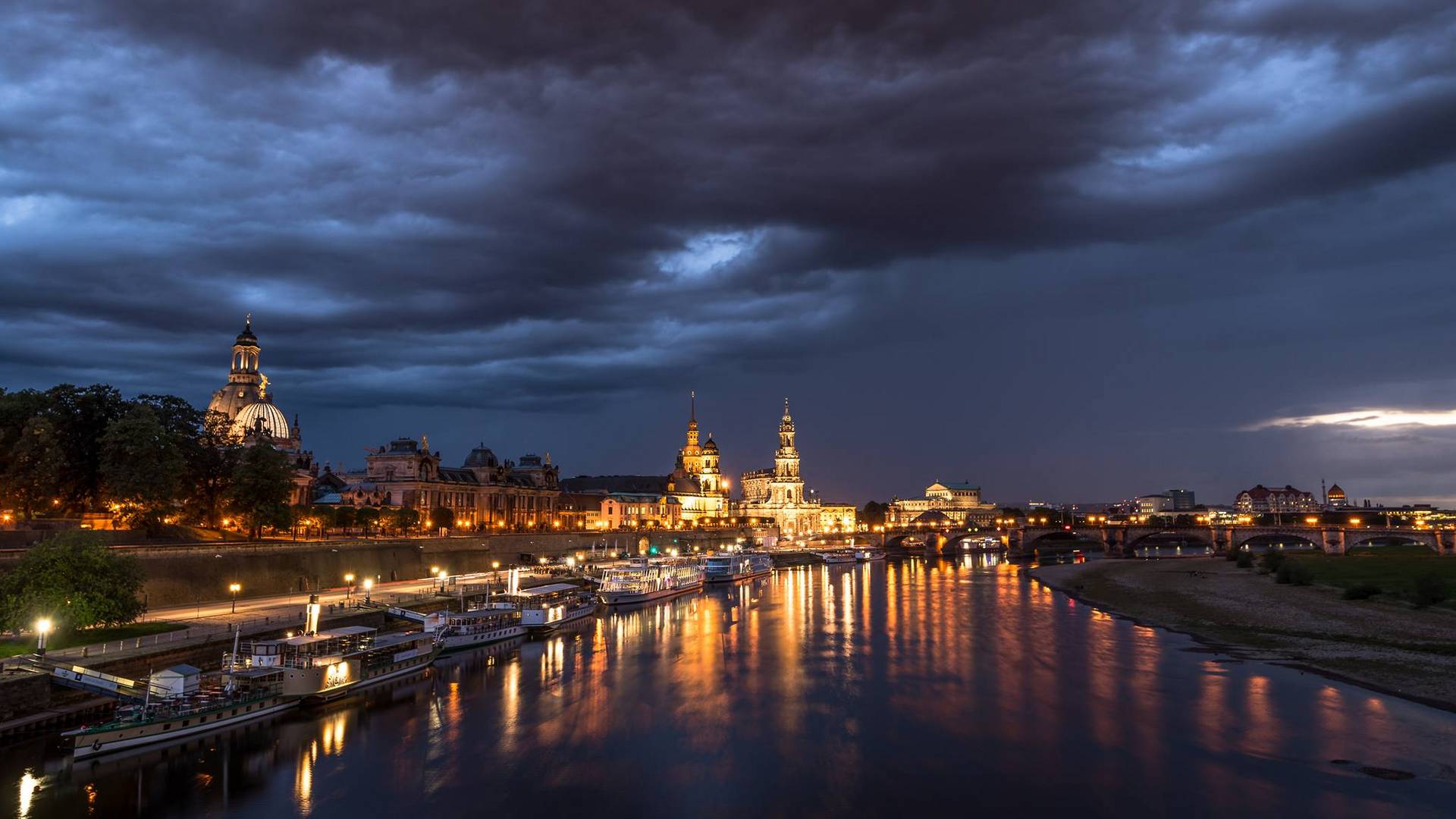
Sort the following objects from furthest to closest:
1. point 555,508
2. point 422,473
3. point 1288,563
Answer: point 555,508, point 422,473, point 1288,563

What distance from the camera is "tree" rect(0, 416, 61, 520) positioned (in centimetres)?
6600

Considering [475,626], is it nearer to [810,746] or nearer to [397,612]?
[397,612]

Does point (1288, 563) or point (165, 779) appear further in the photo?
point (1288, 563)

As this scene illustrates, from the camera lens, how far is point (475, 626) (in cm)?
6481

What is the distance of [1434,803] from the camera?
94.2 feet

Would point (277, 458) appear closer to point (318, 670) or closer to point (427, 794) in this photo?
point (318, 670)

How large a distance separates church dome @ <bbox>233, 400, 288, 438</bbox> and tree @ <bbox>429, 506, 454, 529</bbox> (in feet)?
112

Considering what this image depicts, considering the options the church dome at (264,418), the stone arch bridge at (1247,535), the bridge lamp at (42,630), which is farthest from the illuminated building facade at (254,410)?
the stone arch bridge at (1247,535)

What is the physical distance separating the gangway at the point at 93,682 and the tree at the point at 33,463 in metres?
35.4

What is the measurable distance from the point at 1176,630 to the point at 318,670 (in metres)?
59.6

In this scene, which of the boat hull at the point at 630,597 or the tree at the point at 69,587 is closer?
the tree at the point at 69,587

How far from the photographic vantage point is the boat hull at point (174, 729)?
33.5 metres

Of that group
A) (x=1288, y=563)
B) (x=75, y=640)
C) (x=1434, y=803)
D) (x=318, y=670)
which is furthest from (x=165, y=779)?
(x=1288, y=563)

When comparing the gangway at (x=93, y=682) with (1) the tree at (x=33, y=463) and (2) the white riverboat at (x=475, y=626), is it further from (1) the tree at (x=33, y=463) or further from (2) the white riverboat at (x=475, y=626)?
(1) the tree at (x=33, y=463)
